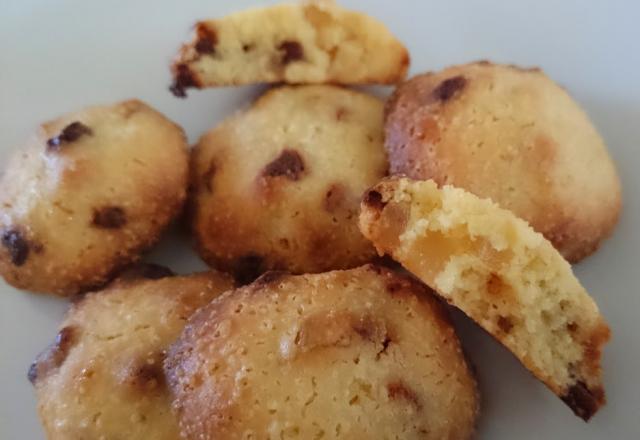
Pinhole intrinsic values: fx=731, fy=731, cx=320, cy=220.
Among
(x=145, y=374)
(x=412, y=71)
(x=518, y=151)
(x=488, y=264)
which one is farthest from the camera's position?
(x=412, y=71)

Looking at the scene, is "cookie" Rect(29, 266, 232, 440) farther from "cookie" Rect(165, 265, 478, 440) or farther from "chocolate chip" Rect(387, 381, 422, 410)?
"chocolate chip" Rect(387, 381, 422, 410)

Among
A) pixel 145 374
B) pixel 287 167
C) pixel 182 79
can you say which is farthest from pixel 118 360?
pixel 182 79

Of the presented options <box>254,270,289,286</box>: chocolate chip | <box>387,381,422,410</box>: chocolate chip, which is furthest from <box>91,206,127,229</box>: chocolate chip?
<box>387,381,422,410</box>: chocolate chip

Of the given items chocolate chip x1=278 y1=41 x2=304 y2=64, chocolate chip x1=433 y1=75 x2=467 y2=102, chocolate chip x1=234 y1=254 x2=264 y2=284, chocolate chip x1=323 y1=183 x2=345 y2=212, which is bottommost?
chocolate chip x1=234 y1=254 x2=264 y2=284

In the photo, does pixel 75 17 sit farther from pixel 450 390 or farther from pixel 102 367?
pixel 450 390

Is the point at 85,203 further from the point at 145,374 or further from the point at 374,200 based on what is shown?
the point at 374,200

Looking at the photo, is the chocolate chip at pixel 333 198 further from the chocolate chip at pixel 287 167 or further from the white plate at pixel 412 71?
the white plate at pixel 412 71

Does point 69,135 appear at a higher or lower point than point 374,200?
lower
